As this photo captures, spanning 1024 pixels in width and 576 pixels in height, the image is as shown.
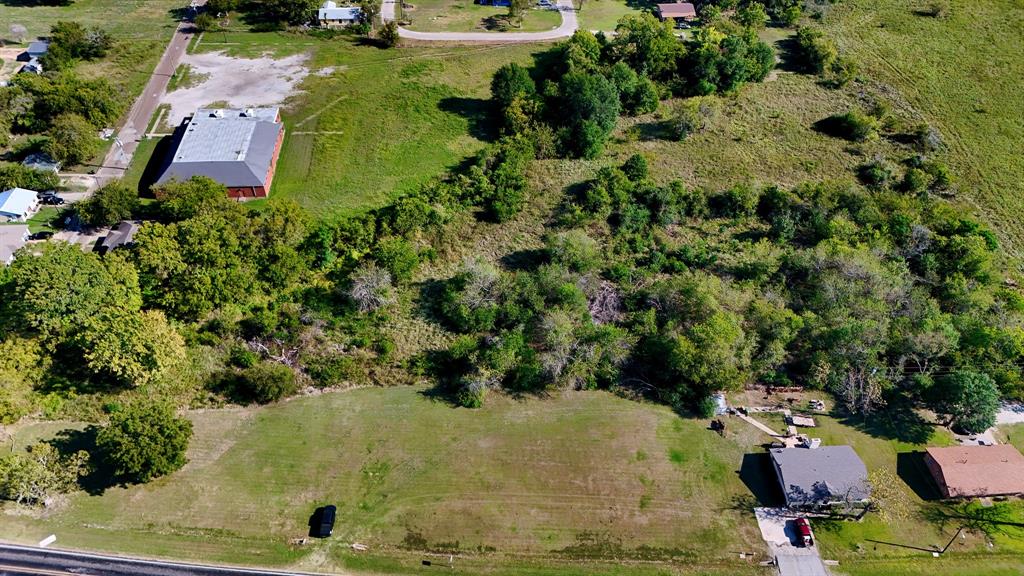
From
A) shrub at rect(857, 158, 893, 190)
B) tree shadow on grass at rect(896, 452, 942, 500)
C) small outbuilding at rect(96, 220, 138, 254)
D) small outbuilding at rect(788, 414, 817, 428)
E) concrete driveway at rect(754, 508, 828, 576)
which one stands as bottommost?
concrete driveway at rect(754, 508, 828, 576)

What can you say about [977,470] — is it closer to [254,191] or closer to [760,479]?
[760,479]

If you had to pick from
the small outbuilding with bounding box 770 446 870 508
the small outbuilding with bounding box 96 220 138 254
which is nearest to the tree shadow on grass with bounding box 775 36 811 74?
the small outbuilding with bounding box 770 446 870 508

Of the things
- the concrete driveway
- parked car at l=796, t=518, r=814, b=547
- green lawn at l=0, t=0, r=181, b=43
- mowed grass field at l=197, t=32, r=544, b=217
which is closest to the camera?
the concrete driveway

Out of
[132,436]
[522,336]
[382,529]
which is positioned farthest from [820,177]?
[132,436]

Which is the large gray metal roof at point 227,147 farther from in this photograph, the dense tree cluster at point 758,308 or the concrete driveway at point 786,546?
the concrete driveway at point 786,546

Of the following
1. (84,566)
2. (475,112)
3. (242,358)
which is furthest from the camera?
Answer: (475,112)

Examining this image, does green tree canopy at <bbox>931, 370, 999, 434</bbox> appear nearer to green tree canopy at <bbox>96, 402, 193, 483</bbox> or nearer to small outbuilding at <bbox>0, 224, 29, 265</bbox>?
green tree canopy at <bbox>96, 402, 193, 483</bbox>

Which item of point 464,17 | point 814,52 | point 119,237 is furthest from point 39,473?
point 814,52
